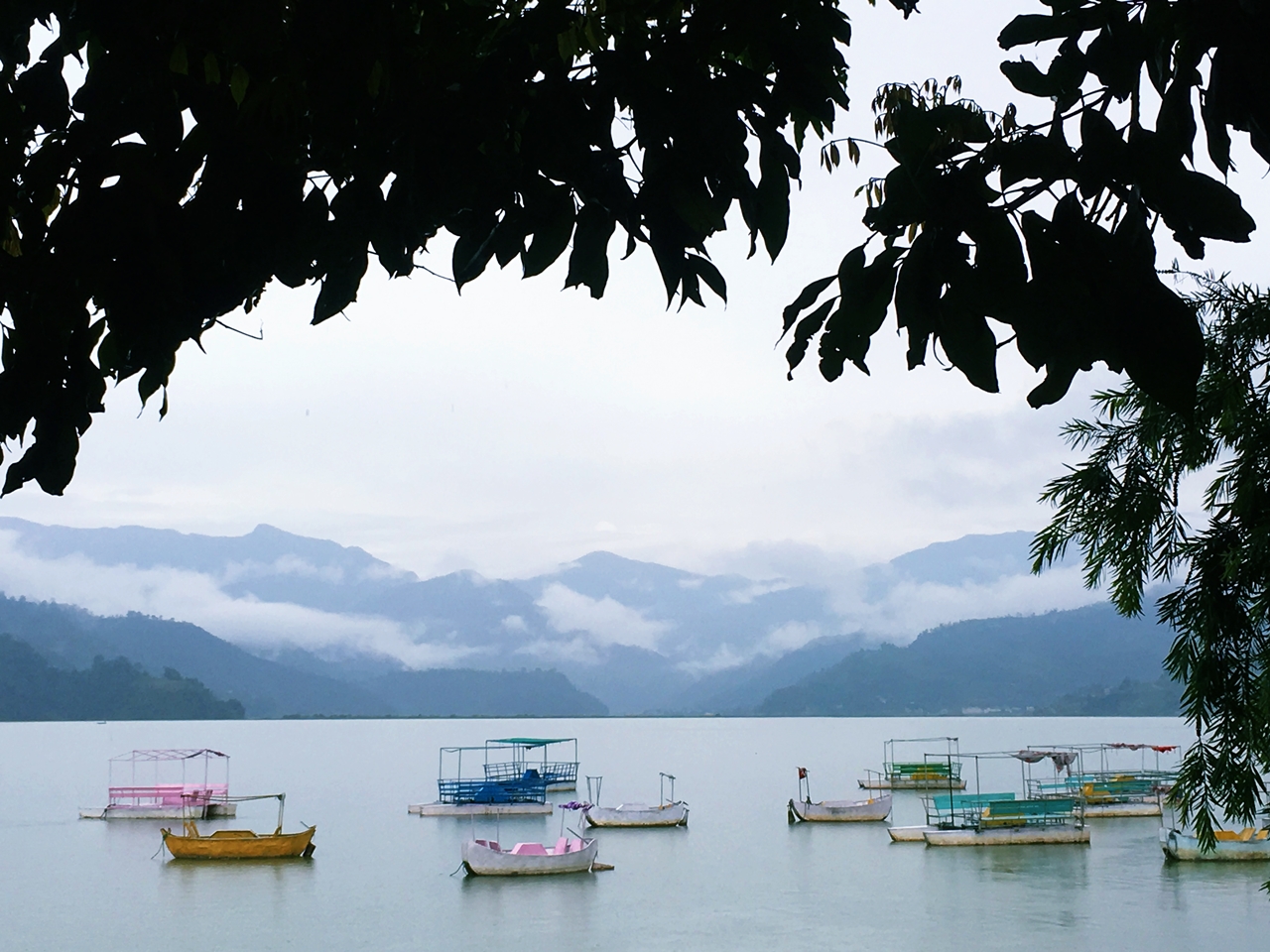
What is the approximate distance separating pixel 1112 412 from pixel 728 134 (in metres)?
6.95

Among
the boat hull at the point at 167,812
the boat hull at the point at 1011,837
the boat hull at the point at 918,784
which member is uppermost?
the boat hull at the point at 1011,837

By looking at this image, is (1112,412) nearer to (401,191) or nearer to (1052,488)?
(1052,488)

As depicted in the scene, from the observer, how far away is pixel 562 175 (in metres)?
1.87

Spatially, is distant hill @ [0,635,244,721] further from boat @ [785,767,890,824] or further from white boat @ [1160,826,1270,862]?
white boat @ [1160,826,1270,862]

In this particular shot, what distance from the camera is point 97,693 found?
17725 centimetres

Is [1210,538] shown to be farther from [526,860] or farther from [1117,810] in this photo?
[1117,810]

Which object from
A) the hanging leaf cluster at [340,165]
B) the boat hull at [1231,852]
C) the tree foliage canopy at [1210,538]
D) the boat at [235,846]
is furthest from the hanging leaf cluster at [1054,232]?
the boat at [235,846]

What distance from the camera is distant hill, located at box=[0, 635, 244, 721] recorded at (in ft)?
550

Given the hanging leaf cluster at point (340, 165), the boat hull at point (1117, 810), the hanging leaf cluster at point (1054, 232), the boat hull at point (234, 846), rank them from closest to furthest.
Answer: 1. the hanging leaf cluster at point (1054, 232)
2. the hanging leaf cluster at point (340, 165)
3. the boat hull at point (234, 846)
4. the boat hull at point (1117, 810)

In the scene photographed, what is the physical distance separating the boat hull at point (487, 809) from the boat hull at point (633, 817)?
3048 mm

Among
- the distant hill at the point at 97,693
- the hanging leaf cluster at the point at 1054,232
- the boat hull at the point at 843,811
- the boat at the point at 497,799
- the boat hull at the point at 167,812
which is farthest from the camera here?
the distant hill at the point at 97,693

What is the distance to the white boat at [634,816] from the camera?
45.5 m

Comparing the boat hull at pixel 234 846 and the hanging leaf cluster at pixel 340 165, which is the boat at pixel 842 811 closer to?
the boat hull at pixel 234 846

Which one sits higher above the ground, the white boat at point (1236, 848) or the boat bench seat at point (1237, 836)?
the boat bench seat at point (1237, 836)
